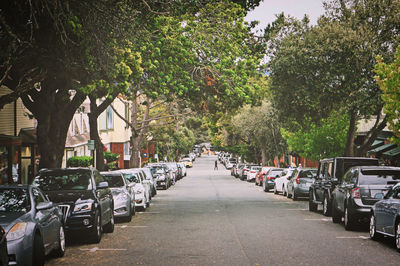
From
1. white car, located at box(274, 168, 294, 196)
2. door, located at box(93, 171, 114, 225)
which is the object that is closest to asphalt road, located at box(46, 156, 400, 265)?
door, located at box(93, 171, 114, 225)

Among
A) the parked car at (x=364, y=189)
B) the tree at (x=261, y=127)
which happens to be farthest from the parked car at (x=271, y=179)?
the parked car at (x=364, y=189)

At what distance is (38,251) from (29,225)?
434mm

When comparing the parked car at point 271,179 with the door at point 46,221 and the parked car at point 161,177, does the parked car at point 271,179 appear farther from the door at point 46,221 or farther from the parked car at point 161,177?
Result: the door at point 46,221

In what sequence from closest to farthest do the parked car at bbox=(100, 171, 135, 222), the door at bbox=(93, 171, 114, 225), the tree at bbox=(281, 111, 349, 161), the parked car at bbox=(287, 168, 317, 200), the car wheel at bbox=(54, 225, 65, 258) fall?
the car wheel at bbox=(54, 225, 65, 258) < the door at bbox=(93, 171, 114, 225) < the parked car at bbox=(100, 171, 135, 222) < the parked car at bbox=(287, 168, 317, 200) < the tree at bbox=(281, 111, 349, 161)

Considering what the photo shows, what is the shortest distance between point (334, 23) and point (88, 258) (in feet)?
64.9

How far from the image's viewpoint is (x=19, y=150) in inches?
1210

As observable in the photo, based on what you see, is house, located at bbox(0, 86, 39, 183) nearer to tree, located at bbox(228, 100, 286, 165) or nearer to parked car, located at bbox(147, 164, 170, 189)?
parked car, located at bbox(147, 164, 170, 189)

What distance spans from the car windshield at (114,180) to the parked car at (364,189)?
7.07 m

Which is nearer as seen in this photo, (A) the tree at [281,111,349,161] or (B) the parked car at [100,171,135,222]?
(B) the parked car at [100,171,135,222]

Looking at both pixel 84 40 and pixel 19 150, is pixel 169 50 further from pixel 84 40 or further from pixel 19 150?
pixel 19 150

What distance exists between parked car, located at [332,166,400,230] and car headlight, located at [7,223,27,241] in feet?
29.5

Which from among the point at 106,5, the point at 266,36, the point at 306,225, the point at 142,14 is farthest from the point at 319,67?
the point at 106,5

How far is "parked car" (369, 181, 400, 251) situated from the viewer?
484 inches

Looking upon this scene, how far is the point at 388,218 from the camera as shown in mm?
12750
